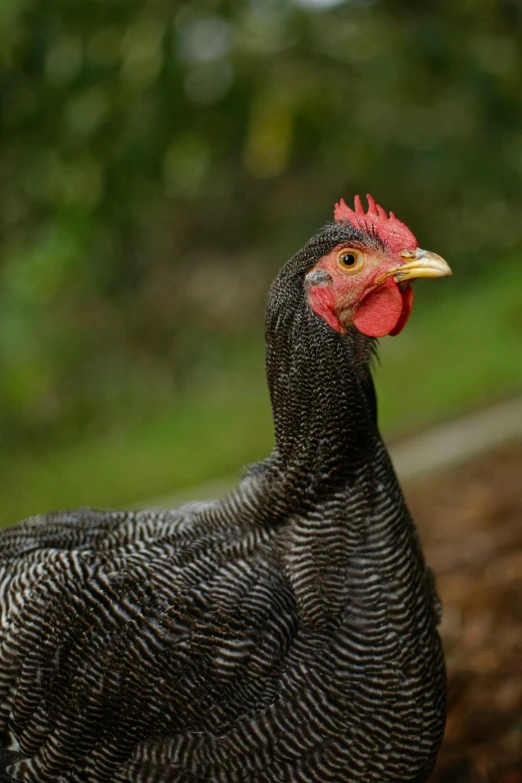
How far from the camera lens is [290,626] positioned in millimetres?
2721

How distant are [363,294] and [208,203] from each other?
9.65 metres

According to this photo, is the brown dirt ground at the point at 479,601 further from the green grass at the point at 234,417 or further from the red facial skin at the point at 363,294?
the red facial skin at the point at 363,294

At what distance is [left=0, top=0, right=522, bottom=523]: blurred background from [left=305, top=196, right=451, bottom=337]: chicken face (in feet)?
4.68

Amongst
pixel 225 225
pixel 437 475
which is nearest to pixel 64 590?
pixel 437 475

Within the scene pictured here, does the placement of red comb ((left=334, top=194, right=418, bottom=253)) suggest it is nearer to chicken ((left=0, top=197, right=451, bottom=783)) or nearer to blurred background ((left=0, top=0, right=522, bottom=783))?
chicken ((left=0, top=197, right=451, bottom=783))

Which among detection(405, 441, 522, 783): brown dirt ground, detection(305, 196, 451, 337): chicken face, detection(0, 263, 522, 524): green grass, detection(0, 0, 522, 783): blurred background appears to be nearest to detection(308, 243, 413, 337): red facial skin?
detection(305, 196, 451, 337): chicken face

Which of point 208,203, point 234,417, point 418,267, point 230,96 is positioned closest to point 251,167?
point 230,96

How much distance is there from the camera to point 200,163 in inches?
179

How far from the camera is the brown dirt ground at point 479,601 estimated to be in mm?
3652

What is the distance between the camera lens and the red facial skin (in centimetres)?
266

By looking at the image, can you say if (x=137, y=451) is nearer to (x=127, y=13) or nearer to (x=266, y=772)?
(x=127, y=13)

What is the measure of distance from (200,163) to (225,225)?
7.62 meters

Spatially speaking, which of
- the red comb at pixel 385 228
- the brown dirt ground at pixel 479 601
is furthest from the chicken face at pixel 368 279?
the brown dirt ground at pixel 479 601

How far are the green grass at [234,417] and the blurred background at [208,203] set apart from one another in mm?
31
